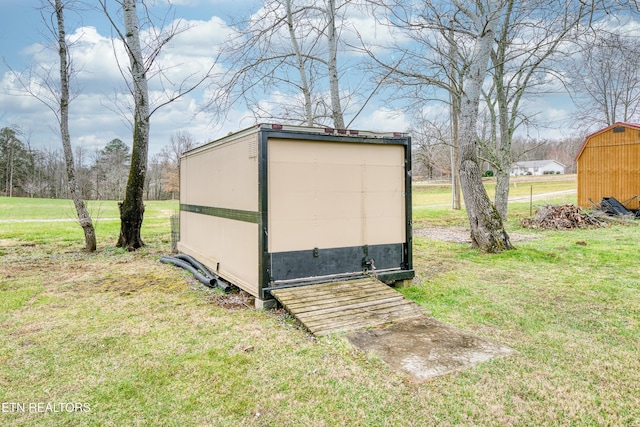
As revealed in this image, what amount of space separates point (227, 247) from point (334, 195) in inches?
70.4

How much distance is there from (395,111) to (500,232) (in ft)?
20.0

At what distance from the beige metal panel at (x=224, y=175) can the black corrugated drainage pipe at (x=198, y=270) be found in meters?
1.04

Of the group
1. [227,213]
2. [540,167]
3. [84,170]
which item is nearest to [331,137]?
[227,213]

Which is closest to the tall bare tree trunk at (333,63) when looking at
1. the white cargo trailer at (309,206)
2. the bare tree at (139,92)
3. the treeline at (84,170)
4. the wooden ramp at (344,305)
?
the bare tree at (139,92)

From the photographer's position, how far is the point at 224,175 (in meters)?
5.54

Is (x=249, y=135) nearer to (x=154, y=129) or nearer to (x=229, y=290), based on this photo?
(x=229, y=290)

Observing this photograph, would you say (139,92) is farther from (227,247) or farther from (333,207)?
(333,207)

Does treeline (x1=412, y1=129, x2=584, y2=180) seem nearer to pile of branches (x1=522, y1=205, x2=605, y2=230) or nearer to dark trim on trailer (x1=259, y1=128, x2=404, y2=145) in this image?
pile of branches (x1=522, y1=205, x2=605, y2=230)

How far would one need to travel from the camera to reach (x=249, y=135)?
183 inches

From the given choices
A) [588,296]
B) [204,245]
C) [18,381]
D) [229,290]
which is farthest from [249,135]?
[588,296]

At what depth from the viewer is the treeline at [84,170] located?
37.8m

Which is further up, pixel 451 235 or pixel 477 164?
pixel 477 164

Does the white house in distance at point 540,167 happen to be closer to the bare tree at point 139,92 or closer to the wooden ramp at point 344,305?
the bare tree at point 139,92

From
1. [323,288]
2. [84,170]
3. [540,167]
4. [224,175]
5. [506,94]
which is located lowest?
[323,288]
